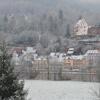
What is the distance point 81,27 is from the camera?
2323 inches

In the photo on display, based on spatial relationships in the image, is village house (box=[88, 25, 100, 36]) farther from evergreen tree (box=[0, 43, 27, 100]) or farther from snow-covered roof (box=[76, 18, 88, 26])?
evergreen tree (box=[0, 43, 27, 100])

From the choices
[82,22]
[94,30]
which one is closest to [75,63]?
[94,30]

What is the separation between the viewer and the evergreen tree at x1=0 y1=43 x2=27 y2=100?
6.28 metres

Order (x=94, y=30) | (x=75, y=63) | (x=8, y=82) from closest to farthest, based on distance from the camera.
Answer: (x=8, y=82) → (x=75, y=63) → (x=94, y=30)

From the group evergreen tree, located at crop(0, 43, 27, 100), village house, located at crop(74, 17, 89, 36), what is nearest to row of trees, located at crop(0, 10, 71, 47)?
village house, located at crop(74, 17, 89, 36)

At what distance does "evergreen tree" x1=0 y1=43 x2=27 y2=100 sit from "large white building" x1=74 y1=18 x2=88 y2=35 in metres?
49.7

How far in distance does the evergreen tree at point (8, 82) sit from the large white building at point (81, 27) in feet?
163

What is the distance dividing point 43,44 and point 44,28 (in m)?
12.7

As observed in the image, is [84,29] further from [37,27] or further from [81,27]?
[37,27]

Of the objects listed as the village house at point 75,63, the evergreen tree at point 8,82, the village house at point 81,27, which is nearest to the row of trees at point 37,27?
the village house at point 81,27

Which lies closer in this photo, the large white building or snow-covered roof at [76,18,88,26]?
the large white building

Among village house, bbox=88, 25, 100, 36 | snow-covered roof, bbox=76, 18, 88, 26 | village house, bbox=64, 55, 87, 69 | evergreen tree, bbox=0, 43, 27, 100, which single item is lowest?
→ village house, bbox=64, 55, 87, 69

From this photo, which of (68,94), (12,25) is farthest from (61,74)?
(12,25)

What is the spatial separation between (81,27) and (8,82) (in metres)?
53.2
